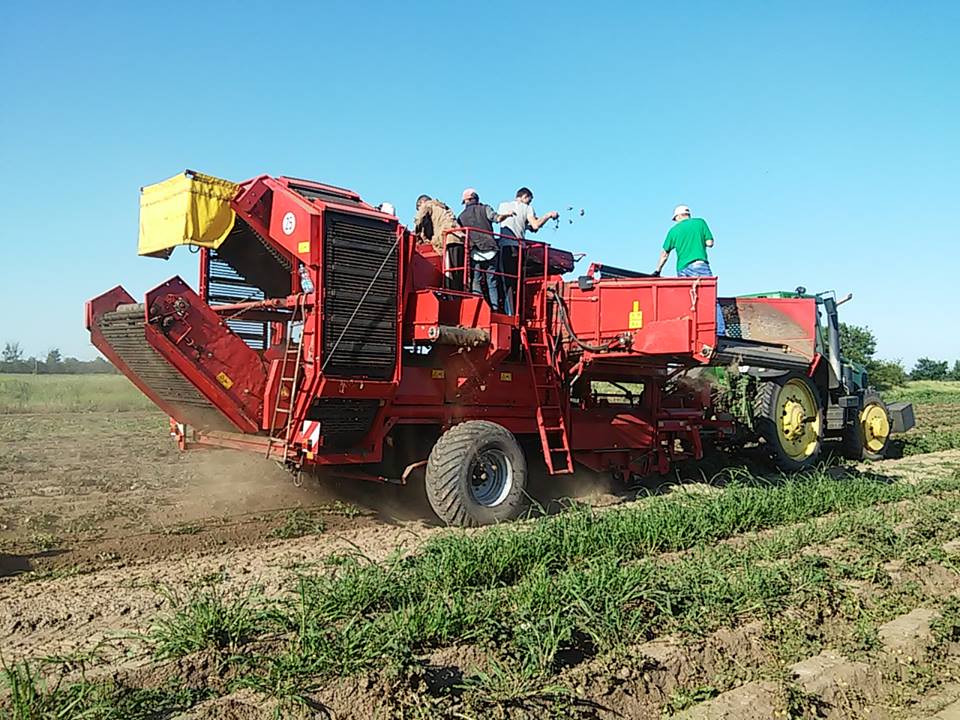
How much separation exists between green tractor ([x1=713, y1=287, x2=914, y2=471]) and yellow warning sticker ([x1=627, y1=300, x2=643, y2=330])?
1702mm

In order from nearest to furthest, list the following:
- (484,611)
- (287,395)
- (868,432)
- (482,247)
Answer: (484,611), (287,395), (482,247), (868,432)

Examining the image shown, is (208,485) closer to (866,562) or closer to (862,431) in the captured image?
(866,562)

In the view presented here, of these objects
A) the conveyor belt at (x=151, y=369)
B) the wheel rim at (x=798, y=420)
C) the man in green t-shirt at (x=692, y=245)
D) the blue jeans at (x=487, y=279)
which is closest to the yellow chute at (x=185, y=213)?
the conveyor belt at (x=151, y=369)

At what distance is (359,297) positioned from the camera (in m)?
6.71

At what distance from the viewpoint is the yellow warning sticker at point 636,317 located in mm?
8133

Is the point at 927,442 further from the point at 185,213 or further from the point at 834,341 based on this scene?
the point at 185,213

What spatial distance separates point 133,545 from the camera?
6.18 m

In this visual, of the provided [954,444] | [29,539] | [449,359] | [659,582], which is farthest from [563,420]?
[954,444]

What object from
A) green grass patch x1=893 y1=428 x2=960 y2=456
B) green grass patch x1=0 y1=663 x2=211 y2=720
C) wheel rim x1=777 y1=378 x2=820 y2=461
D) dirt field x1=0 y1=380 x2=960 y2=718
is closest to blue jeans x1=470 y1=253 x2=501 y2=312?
dirt field x1=0 y1=380 x2=960 y2=718

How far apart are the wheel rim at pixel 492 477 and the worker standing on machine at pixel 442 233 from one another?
162 cm

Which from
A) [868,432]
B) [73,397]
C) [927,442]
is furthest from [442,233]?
[73,397]

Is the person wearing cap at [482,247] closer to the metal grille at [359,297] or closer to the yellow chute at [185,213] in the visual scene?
the metal grille at [359,297]

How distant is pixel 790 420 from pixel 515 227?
183 inches

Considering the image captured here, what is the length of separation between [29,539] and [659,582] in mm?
4659
